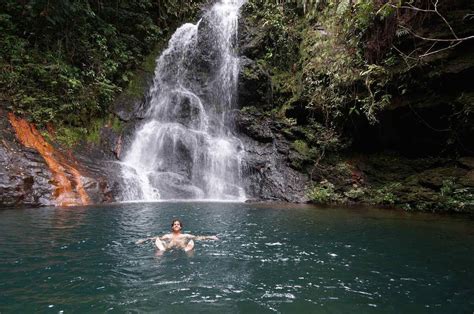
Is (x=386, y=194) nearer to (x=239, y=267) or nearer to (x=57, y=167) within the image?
(x=239, y=267)

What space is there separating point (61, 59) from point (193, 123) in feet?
21.5

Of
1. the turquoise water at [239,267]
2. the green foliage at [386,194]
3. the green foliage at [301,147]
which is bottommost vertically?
the turquoise water at [239,267]

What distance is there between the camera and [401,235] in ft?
25.2

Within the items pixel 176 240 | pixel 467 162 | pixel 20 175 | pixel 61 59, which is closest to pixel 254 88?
pixel 61 59

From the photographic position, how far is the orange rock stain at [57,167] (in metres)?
11.5

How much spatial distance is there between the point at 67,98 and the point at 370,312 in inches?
573

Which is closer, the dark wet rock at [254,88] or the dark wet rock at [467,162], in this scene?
the dark wet rock at [467,162]

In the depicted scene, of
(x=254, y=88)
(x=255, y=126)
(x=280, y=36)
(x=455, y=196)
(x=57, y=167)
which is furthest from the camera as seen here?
(x=280, y=36)

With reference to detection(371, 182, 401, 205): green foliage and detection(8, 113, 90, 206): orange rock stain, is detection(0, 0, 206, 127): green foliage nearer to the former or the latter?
detection(8, 113, 90, 206): orange rock stain

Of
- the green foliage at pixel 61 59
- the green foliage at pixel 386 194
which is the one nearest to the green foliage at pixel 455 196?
the green foliage at pixel 386 194

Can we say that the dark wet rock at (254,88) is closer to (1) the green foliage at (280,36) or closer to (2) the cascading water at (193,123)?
(2) the cascading water at (193,123)

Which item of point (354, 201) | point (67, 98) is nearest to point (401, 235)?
point (354, 201)

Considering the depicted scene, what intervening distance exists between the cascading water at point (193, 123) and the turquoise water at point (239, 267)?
6.14m

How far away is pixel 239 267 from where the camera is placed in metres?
5.21
